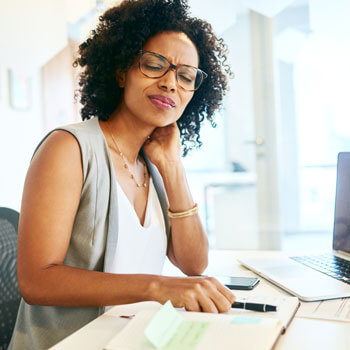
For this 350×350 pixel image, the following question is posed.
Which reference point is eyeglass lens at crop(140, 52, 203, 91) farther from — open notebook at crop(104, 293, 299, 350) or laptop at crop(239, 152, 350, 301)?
open notebook at crop(104, 293, 299, 350)

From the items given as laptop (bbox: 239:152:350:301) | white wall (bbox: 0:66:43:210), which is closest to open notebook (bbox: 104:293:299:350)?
laptop (bbox: 239:152:350:301)

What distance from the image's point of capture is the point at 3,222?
1.13 metres

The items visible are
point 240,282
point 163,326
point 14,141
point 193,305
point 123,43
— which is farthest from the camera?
point 14,141

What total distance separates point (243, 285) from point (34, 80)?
3.03m

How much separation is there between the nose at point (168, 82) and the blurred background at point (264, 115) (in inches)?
67.9

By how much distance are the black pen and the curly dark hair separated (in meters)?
0.69

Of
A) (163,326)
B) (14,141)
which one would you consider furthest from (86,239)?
(14,141)

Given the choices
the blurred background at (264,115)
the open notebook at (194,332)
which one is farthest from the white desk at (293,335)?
the blurred background at (264,115)

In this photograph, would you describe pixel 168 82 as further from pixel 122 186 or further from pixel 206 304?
pixel 206 304

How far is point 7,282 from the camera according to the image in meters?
1.09

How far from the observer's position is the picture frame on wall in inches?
126

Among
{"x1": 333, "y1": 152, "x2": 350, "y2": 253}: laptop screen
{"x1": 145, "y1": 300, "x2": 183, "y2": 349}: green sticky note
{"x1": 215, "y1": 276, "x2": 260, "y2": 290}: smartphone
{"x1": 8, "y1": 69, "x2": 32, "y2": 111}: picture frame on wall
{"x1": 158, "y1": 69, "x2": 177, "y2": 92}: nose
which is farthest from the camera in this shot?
{"x1": 8, "y1": 69, "x2": 32, "y2": 111}: picture frame on wall

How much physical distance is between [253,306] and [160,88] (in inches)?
24.2

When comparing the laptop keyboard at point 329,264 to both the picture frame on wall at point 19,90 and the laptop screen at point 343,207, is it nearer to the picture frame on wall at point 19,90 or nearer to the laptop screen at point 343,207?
the laptop screen at point 343,207
